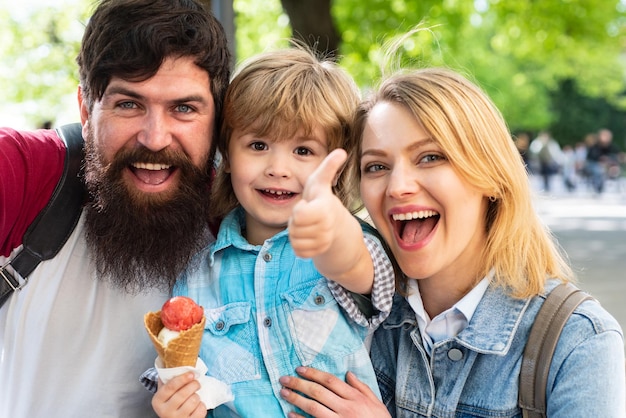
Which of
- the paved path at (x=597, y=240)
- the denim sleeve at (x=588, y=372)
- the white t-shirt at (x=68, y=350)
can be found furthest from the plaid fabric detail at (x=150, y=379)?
the paved path at (x=597, y=240)

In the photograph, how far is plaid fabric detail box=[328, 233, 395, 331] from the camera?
2.59m

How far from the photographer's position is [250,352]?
2.71 metres

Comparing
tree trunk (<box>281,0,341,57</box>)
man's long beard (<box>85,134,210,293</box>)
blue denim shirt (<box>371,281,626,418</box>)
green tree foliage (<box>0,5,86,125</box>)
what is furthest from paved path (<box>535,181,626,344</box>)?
green tree foliage (<box>0,5,86,125</box>)

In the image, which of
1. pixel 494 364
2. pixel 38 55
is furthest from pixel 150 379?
pixel 38 55

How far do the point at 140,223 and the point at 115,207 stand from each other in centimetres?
12

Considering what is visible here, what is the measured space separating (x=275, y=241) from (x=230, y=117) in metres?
0.55

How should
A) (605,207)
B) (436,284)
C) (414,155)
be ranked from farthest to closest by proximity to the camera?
(605,207) → (436,284) → (414,155)

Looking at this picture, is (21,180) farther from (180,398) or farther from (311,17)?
(311,17)

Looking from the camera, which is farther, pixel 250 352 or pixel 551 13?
pixel 551 13

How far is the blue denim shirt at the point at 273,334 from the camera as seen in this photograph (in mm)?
2680

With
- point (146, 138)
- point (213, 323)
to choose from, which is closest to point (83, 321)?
point (213, 323)

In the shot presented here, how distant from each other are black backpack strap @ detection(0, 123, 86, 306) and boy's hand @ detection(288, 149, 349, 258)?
1201 millimetres

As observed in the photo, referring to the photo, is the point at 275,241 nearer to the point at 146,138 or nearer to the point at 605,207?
the point at 146,138

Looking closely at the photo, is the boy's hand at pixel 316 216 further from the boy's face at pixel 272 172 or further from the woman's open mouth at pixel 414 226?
the boy's face at pixel 272 172
